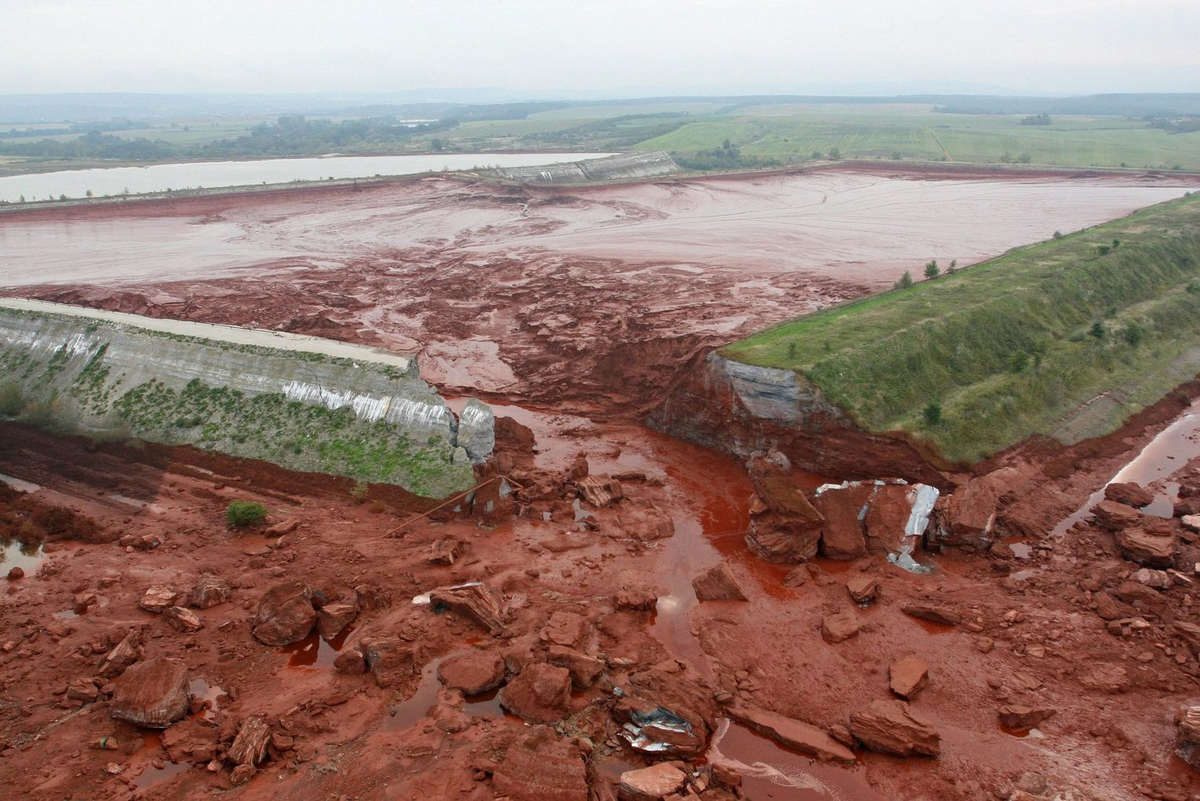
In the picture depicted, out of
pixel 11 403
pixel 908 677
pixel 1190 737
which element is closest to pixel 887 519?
pixel 908 677

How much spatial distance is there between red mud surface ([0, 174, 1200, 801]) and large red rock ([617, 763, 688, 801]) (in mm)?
404

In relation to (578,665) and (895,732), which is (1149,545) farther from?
(578,665)

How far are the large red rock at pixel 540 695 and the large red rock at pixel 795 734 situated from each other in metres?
3.24

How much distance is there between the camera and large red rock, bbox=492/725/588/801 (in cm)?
1136

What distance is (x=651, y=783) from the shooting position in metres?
11.7

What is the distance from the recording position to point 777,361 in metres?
23.3

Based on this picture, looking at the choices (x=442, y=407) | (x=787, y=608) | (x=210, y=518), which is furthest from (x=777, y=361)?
(x=210, y=518)

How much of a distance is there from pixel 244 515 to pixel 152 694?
6.80 meters

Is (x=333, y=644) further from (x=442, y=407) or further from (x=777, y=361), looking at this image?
(x=777, y=361)

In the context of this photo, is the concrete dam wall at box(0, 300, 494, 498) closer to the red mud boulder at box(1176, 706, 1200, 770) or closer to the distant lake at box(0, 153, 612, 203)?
the red mud boulder at box(1176, 706, 1200, 770)

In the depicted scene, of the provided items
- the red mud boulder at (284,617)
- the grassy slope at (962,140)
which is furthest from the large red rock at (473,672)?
the grassy slope at (962,140)

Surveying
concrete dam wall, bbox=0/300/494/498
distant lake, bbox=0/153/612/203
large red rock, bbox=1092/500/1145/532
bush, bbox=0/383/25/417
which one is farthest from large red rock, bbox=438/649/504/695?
distant lake, bbox=0/153/612/203

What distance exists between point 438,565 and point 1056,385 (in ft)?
71.0

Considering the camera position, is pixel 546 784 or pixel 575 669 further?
pixel 575 669
